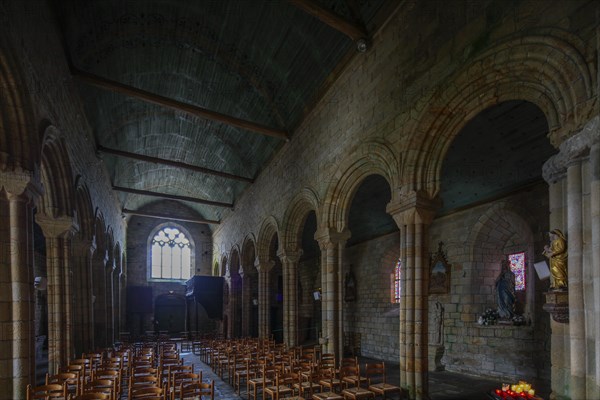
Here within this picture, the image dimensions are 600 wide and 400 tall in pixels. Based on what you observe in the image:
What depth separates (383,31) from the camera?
927 cm

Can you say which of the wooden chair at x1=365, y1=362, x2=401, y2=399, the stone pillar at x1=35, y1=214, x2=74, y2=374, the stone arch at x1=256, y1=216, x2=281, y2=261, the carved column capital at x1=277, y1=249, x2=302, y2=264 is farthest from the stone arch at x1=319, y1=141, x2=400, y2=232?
the stone pillar at x1=35, y1=214, x2=74, y2=374

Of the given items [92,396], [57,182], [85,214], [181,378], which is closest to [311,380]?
[181,378]

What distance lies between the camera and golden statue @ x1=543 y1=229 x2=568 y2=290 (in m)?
4.92

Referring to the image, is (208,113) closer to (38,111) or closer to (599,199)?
(38,111)

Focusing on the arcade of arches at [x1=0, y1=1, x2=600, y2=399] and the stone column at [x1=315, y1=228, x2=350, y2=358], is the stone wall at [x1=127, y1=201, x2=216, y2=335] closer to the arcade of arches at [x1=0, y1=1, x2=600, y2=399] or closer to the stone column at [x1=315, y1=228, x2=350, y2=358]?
the arcade of arches at [x1=0, y1=1, x2=600, y2=399]

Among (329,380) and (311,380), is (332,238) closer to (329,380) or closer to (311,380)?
(329,380)

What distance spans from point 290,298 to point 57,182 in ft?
25.8

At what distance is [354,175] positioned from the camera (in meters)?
10.2

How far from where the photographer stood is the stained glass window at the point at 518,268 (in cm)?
1127

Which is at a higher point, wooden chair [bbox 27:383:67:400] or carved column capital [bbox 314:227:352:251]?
carved column capital [bbox 314:227:352:251]

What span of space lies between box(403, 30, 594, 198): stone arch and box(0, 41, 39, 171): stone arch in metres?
6.72

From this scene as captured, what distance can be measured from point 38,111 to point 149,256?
Result: 23.3 meters

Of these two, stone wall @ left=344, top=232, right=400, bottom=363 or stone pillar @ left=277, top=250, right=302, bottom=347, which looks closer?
stone pillar @ left=277, top=250, right=302, bottom=347

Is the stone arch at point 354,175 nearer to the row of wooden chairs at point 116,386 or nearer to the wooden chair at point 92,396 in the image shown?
the row of wooden chairs at point 116,386
